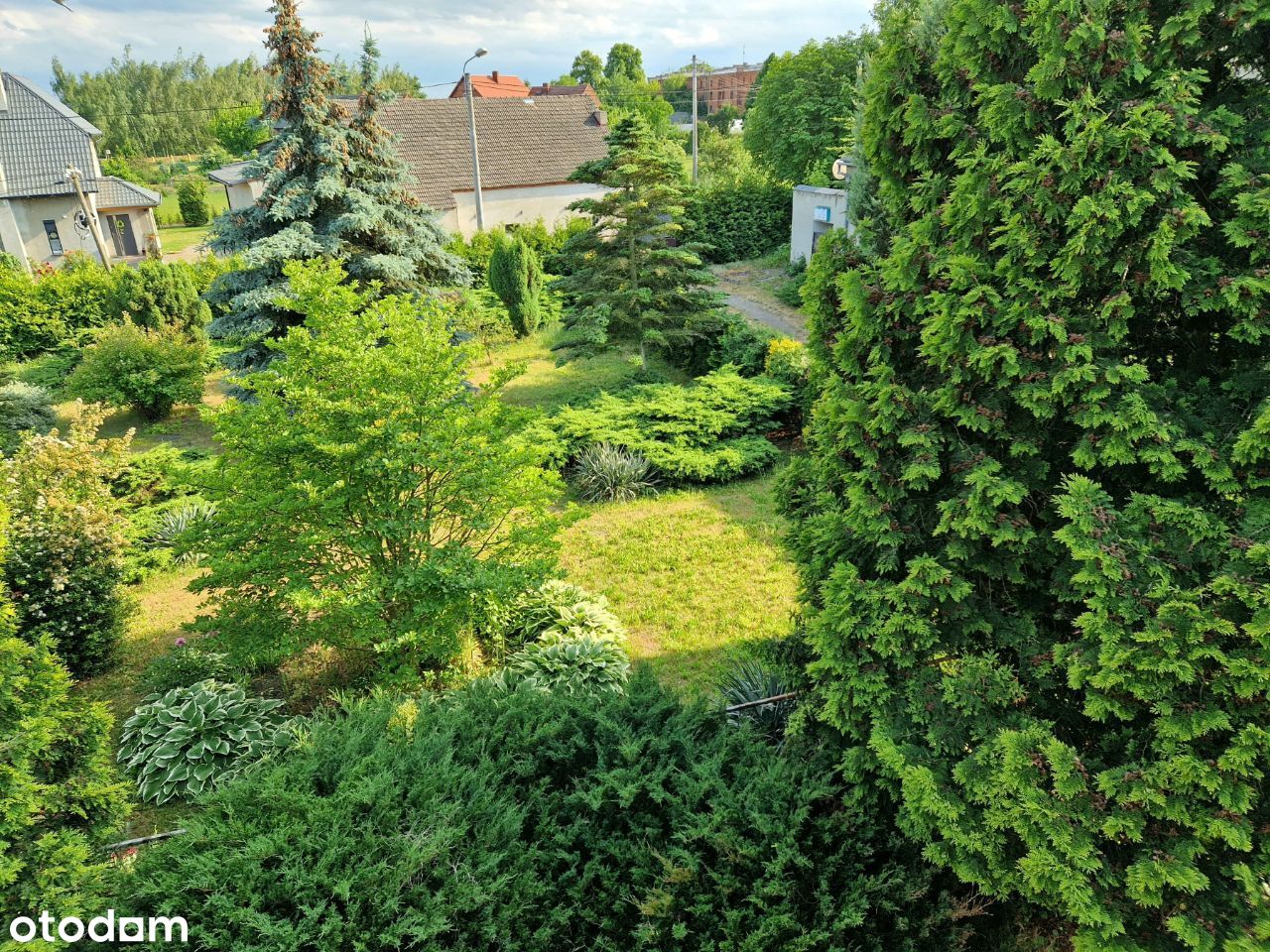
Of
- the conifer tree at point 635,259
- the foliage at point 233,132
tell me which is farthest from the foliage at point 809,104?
the foliage at point 233,132

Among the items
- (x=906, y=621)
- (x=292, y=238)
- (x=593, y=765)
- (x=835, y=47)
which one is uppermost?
(x=835, y=47)

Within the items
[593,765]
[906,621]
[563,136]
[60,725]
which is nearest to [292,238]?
[60,725]

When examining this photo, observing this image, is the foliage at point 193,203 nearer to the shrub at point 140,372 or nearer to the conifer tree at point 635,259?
the shrub at point 140,372

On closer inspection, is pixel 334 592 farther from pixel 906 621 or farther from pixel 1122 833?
pixel 1122 833

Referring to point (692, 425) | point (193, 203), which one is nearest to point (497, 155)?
point (692, 425)

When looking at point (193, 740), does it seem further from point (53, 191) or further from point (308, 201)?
point (53, 191)

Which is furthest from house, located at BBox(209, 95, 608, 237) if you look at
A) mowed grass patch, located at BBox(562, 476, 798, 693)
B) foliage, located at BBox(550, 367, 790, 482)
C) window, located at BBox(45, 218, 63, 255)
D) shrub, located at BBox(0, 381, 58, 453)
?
mowed grass patch, located at BBox(562, 476, 798, 693)
